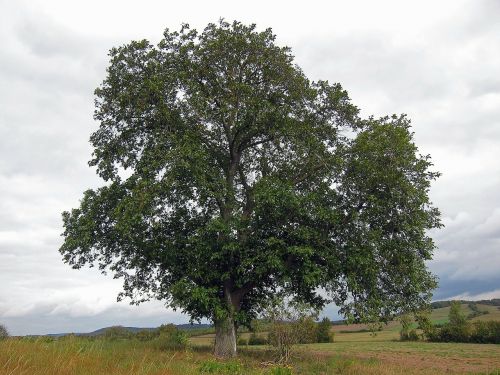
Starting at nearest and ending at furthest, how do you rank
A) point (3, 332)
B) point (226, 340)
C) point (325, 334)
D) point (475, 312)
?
1. point (3, 332)
2. point (226, 340)
3. point (325, 334)
4. point (475, 312)

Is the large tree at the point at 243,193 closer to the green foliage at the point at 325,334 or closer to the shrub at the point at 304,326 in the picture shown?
the shrub at the point at 304,326

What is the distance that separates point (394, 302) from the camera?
24453 mm

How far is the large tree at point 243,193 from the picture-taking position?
23.4 metres

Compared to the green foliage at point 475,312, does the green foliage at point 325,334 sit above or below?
below

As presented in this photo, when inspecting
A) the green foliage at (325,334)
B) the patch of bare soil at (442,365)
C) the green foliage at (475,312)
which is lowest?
the patch of bare soil at (442,365)

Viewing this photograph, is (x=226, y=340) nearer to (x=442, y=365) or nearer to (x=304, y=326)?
(x=304, y=326)

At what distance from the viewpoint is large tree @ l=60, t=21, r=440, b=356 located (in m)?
23.4

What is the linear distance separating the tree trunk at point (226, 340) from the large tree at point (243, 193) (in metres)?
0.07

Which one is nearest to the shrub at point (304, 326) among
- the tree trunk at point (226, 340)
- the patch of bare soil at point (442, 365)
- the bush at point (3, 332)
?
the tree trunk at point (226, 340)

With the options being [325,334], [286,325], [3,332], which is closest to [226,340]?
[286,325]

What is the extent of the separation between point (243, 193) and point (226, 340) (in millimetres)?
9227

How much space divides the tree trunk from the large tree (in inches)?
2.7

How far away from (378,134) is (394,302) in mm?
9575

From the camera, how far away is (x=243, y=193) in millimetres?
28672
